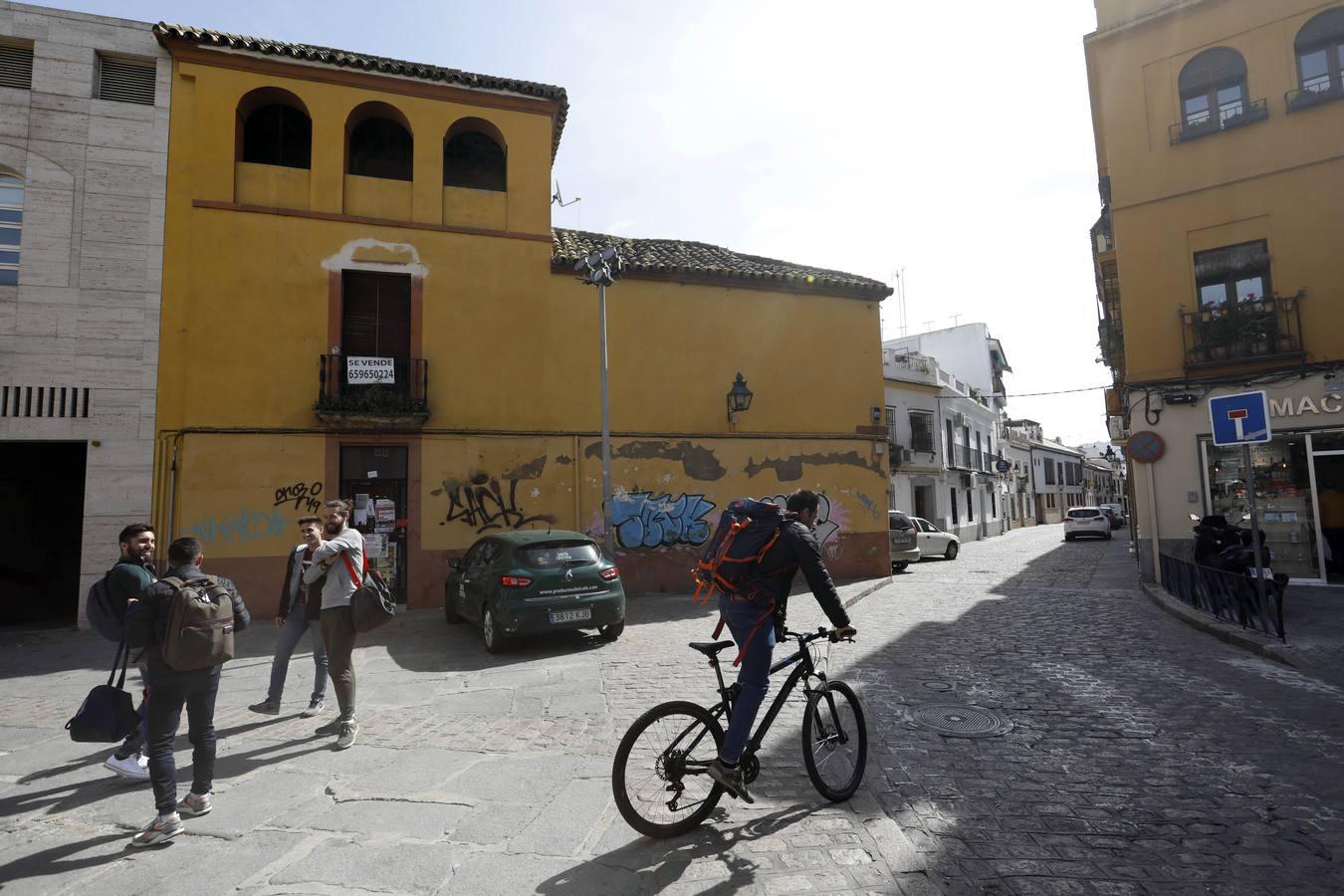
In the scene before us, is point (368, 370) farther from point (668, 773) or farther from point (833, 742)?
point (833, 742)

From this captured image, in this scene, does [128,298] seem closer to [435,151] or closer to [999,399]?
[435,151]

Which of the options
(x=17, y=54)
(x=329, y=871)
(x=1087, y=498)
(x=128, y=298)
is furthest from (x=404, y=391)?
(x=1087, y=498)

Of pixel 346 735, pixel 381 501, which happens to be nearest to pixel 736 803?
pixel 346 735

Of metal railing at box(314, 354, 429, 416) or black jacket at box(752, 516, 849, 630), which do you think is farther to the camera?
metal railing at box(314, 354, 429, 416)

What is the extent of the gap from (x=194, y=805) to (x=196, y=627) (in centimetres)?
108

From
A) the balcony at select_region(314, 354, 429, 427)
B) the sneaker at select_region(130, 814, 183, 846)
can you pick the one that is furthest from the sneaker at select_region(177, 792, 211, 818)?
the balcony at select_region(314, 354, 429, 427)

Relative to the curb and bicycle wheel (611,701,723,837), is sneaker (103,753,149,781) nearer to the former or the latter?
bicycle wheel (611,701,723,837)

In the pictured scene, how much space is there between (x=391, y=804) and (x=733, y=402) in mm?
10780

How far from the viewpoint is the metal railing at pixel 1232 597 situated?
788 cm

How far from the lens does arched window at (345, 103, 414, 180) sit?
13.3 meters

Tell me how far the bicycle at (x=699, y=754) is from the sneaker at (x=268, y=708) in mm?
3888

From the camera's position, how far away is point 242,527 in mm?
11203

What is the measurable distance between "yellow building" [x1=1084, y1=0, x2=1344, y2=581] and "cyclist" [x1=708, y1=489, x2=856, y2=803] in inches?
475

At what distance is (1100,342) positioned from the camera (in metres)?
21.5
